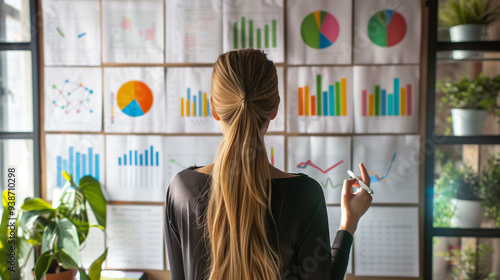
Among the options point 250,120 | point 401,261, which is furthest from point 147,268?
point 250,120

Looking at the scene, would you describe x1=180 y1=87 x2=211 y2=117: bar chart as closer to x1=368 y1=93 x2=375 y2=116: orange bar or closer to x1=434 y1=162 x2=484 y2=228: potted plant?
x1=368 y1=93 x2=375 y2=116: orange bar

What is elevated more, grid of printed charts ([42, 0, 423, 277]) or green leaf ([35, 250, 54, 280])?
grid of printed charts ([42, 0, 423, 277])

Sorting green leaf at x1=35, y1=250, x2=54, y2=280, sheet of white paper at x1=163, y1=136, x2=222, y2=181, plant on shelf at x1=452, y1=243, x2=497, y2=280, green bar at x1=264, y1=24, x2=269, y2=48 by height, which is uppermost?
green bar at x1=264, y1=24, x2=269, y2=48

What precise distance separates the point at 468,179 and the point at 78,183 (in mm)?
1901

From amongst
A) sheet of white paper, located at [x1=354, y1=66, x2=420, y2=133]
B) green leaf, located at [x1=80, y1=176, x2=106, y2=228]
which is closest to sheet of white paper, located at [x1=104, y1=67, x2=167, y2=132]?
green leaf, located at [x1=80, y1=176, x2=106, y2=228]

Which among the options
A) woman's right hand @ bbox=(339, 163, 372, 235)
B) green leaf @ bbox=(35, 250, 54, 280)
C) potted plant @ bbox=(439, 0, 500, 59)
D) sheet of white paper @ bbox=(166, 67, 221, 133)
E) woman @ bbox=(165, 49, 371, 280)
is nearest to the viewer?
woman @ bbox=(165, 49, 371, 280)

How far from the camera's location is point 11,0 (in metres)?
2.02

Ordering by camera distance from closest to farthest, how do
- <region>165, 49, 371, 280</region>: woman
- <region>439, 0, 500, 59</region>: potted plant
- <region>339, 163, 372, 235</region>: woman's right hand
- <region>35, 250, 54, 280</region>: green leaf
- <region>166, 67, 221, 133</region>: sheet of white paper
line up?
<region>165, 49, 371, 280</region>: woman → <region>339, 163, 372, 235</region>: woman's right hand → <region>35, 250, 54, 280</region>: green leaf → <region>439, 0, 500, 59</region>: potted plant → <region>166, 67, 221, 133</region>: sheet of white paper

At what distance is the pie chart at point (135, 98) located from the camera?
1964 millimetres

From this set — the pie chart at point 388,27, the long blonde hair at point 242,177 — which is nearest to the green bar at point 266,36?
the pie chart at point 388,27

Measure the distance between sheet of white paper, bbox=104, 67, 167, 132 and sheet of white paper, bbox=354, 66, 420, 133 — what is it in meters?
0.95

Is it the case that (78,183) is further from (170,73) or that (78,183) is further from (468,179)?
(468,179)

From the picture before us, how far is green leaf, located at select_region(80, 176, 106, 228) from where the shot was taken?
1901 millimetres

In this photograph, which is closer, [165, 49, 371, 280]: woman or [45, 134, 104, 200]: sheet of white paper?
[165, 49, 371, 280]: woman
